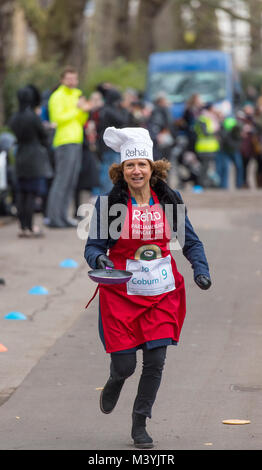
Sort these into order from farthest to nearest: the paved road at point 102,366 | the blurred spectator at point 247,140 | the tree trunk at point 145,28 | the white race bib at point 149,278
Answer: the tree trunk at point 145,28 → the blurred spectator at point 247,140 → the paved road at point 102,366 → the white race bib at point 149,278

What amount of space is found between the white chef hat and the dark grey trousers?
927 centimetres

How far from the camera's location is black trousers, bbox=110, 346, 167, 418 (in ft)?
19.6

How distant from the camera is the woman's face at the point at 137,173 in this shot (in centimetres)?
608

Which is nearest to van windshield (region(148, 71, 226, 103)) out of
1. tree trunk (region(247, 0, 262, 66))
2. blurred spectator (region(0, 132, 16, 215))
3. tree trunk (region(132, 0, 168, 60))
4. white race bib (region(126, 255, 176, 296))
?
tree trunk (region(132, 0, 168, 60))

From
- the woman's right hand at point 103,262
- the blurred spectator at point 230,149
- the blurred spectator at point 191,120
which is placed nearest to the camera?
the woman's right hand at point 103,262

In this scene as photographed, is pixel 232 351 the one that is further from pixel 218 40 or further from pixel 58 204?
pixel 218 40

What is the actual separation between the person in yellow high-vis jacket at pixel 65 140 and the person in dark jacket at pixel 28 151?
685 millimetres

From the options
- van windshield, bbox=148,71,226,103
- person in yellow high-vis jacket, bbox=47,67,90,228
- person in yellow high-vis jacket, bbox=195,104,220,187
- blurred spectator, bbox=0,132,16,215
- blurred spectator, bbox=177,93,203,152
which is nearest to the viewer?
person in yellow high-vis jacket, bbox=47,67,90,228

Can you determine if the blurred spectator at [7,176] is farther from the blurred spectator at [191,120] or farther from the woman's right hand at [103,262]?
the woman's right hand at [103,262]

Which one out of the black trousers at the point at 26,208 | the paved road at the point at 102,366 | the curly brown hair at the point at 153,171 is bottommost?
the black trousers at the point at 26,208

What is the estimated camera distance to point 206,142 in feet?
73.9

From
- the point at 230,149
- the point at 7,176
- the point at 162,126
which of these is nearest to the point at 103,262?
the point at 7,176

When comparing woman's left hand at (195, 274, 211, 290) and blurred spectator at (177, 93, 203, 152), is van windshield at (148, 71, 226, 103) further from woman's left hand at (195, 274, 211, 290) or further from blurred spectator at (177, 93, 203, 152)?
woman's left hand at (195, 274, 211, 290)

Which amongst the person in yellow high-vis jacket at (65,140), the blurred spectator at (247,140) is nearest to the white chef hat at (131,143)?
the person in yellow high-vis jacket at (65,140)
